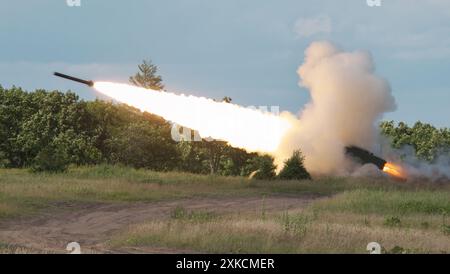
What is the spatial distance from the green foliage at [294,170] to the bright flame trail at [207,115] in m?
2.19

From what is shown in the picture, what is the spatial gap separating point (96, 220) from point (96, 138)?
41037 millimetres

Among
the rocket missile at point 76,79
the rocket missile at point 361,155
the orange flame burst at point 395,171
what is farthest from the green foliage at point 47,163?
the orange flame burst at point 395,171

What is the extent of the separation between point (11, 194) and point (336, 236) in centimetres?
1816

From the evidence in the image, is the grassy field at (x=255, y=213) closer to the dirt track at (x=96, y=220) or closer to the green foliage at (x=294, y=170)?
the dirt track at (x=96, y=220)

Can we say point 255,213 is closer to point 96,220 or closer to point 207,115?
point 96,220

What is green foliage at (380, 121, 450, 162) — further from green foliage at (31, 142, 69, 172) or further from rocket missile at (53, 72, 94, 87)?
rocket missile at (53, 72, 94, 87)

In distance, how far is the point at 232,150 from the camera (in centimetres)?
7275

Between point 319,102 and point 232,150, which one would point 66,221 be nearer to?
point 319,102

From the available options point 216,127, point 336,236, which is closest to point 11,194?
point 216,127

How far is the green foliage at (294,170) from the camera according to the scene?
4956 centimetres

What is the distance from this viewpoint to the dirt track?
23031 mm

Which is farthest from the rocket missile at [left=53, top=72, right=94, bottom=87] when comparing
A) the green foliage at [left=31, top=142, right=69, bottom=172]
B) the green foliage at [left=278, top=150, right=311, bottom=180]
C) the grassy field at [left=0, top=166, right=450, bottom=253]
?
the green foliage at [left=278, top=150, right=311, bottom=180]

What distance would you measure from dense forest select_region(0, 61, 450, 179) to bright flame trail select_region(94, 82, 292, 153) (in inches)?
681

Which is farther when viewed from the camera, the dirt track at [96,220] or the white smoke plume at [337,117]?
the white smoke plume at [337,117]
